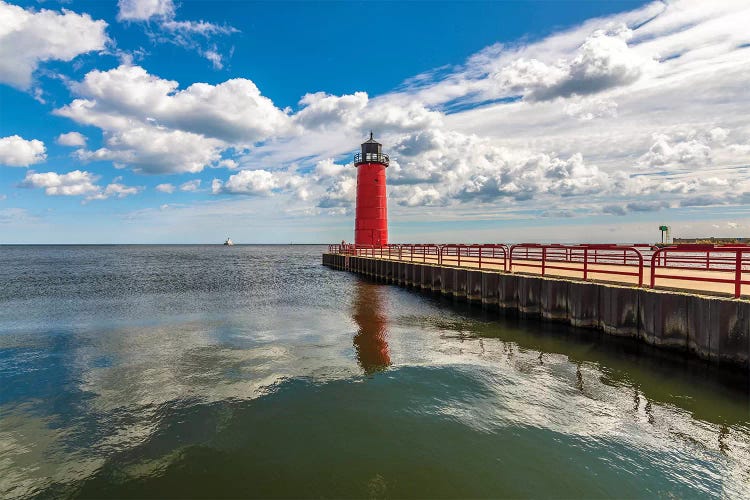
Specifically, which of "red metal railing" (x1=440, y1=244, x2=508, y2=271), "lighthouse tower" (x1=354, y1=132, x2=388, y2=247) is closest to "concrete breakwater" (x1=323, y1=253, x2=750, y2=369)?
"red metal railing" (x1=440, y1=244, x2=508, y2=271)

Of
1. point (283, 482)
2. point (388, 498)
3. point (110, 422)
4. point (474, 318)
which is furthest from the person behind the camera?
point (474, 318)

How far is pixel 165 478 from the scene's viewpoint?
216 inches

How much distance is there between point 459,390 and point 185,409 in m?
5.30

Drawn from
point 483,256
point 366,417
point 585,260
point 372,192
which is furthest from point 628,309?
point 372,192

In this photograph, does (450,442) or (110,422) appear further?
(110,422)

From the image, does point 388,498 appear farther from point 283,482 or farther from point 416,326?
point 416,326

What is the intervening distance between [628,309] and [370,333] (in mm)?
7725

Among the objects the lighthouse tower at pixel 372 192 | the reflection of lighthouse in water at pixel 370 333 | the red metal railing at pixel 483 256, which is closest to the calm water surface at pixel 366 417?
the reflection of lighthouse in water at pixel 370 333

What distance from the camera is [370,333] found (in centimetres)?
1408

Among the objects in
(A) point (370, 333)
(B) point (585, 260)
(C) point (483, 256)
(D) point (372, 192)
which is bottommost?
(A) point (370, 333)

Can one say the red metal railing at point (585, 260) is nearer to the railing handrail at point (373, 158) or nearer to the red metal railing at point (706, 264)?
the red metal railing at point (706, 264)

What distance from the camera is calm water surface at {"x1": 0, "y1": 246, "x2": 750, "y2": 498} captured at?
543 cm

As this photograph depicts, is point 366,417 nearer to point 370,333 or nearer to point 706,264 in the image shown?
point 370,333

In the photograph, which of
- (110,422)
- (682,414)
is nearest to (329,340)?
(110,422)
